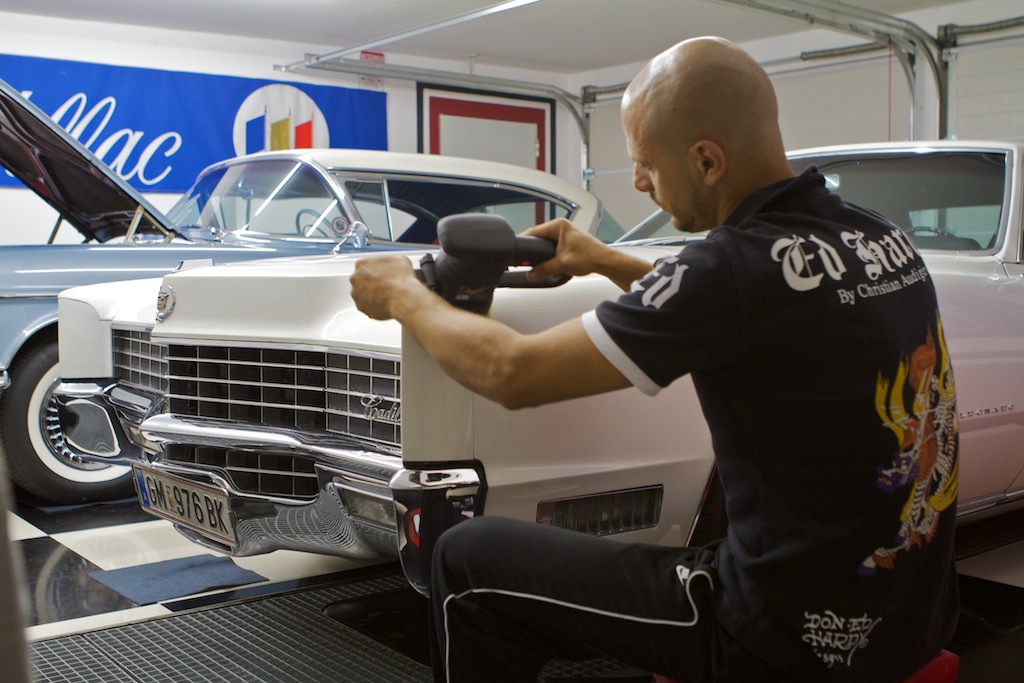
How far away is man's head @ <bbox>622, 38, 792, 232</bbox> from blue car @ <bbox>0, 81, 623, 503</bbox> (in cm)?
203

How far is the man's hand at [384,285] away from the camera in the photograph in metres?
1.54

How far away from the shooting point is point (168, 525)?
3.67 metres

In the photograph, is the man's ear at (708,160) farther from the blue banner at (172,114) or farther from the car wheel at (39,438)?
the blue banner at (172,114)

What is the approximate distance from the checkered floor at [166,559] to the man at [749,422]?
120cm

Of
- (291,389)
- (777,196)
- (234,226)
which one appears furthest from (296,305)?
(234,226)

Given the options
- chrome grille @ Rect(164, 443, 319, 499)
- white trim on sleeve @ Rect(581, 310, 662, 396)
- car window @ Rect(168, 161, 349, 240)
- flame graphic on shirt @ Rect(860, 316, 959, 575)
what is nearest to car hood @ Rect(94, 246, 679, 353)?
chrome grille @ Rect(164, 443, 319, 499)

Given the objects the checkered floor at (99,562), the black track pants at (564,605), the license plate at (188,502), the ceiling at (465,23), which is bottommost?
the checkered floor at (99,562)

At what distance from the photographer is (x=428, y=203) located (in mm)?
5109

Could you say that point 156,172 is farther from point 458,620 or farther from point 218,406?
point 458,620

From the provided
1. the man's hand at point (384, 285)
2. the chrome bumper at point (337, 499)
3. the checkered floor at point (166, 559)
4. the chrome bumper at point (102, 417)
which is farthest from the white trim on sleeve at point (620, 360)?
the chrome bumper at point (102, 417)

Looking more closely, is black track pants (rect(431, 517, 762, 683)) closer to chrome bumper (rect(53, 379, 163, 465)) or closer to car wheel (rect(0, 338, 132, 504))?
chrome bumper (rect(53, 379, 163, 465))

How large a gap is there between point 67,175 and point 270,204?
94 centimetres

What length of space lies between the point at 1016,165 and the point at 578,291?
1679 mm

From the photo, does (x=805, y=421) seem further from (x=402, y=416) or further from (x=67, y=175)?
(x=67, y=175)
